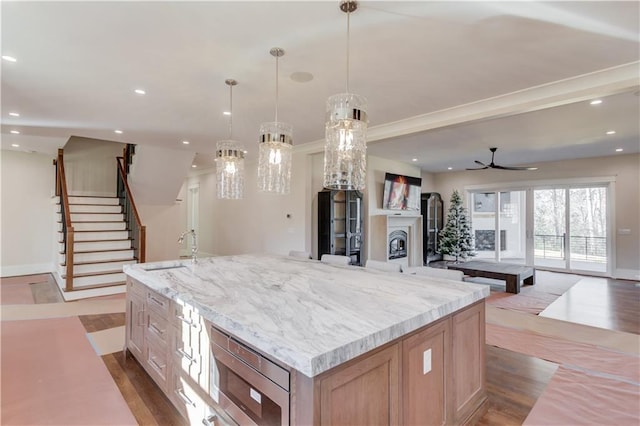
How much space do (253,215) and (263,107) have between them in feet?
13.5

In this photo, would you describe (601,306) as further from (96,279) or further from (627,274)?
(96,279)

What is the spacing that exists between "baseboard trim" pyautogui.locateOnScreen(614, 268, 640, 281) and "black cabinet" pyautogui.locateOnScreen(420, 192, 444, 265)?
398 centimetres

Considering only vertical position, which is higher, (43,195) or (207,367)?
(43,195)

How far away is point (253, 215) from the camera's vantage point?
26.0 feet

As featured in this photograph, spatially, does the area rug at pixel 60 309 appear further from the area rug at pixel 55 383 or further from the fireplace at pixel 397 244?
the fireplace at pixel 397 244

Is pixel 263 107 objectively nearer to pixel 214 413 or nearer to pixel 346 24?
pixel 346 24

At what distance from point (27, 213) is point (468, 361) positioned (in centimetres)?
916

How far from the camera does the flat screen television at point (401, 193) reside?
7711 millimetres

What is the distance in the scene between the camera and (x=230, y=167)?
343 cm

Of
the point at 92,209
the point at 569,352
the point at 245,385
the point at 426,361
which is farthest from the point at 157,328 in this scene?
the point at 92,209

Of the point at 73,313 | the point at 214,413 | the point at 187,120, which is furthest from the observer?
the point at 187,120

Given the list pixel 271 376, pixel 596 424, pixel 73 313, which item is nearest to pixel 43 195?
pixel 73 313

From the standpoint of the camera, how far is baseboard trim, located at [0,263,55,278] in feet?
22.4

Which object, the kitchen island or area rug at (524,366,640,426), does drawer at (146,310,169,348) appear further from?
area rug at (524,366,640,426)
